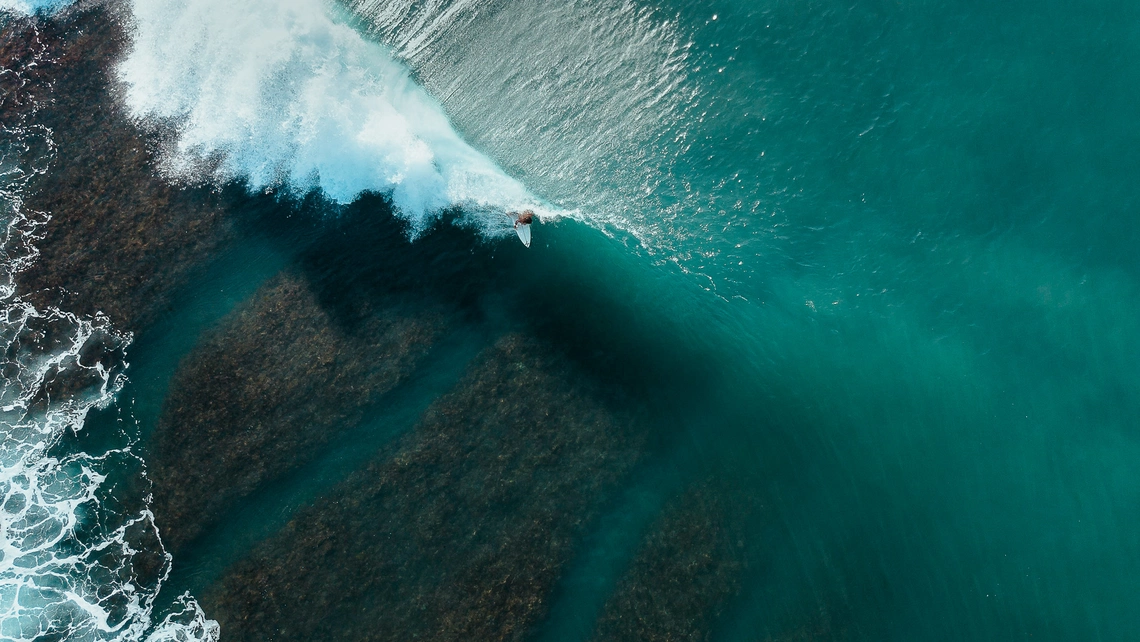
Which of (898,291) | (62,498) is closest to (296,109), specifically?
(62,498)

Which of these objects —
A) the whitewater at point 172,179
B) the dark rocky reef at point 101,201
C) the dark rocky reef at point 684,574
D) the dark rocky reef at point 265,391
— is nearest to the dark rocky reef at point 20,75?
the dark rocky reef at point 101,201

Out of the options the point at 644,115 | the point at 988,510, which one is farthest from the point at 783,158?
the point at 988,510

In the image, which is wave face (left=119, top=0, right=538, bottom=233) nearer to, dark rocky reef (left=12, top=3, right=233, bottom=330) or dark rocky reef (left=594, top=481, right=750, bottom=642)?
dark rocky reef (left=12, top=3, right=233, bottom=330)

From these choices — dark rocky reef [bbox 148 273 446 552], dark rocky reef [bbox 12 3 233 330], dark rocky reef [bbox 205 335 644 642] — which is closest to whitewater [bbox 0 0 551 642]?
dark rocky reef [bbox 12 3 233 330]

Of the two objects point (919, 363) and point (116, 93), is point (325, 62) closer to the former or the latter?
point (116, 93)

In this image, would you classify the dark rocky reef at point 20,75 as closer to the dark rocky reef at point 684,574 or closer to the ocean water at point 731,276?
the ocean water at point 731,276
